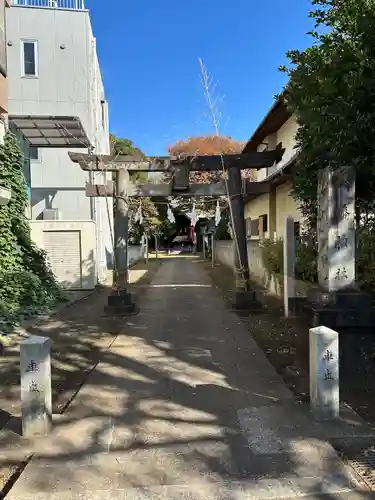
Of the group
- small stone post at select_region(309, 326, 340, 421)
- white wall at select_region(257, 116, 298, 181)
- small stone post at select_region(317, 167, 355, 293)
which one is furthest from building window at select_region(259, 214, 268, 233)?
small stone post at select_region(309, 326, 340, 421)

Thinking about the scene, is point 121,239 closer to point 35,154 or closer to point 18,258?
point 18,258

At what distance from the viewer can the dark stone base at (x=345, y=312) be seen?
15.6 ft

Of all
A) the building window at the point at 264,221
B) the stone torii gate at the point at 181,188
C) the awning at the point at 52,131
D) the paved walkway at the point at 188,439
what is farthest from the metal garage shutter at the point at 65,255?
the paved walkway at the point at 188,439

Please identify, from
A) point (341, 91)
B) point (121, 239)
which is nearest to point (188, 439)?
point (341, 91)

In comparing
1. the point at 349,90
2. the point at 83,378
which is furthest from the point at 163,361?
the point at 349,90

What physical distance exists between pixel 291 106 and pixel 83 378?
5.09 m

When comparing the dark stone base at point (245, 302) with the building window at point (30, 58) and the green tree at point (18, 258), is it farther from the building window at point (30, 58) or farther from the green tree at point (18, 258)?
the building window at point (30, 58)

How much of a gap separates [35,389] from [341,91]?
16.0ft

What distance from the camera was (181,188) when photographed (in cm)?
1023

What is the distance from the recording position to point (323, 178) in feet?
17.1

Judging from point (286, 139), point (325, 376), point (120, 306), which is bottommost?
point (120, 306)

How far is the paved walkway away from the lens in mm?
2916

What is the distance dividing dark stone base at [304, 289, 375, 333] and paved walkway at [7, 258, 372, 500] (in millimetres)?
968

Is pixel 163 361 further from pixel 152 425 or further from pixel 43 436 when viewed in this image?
pixel 43 436
